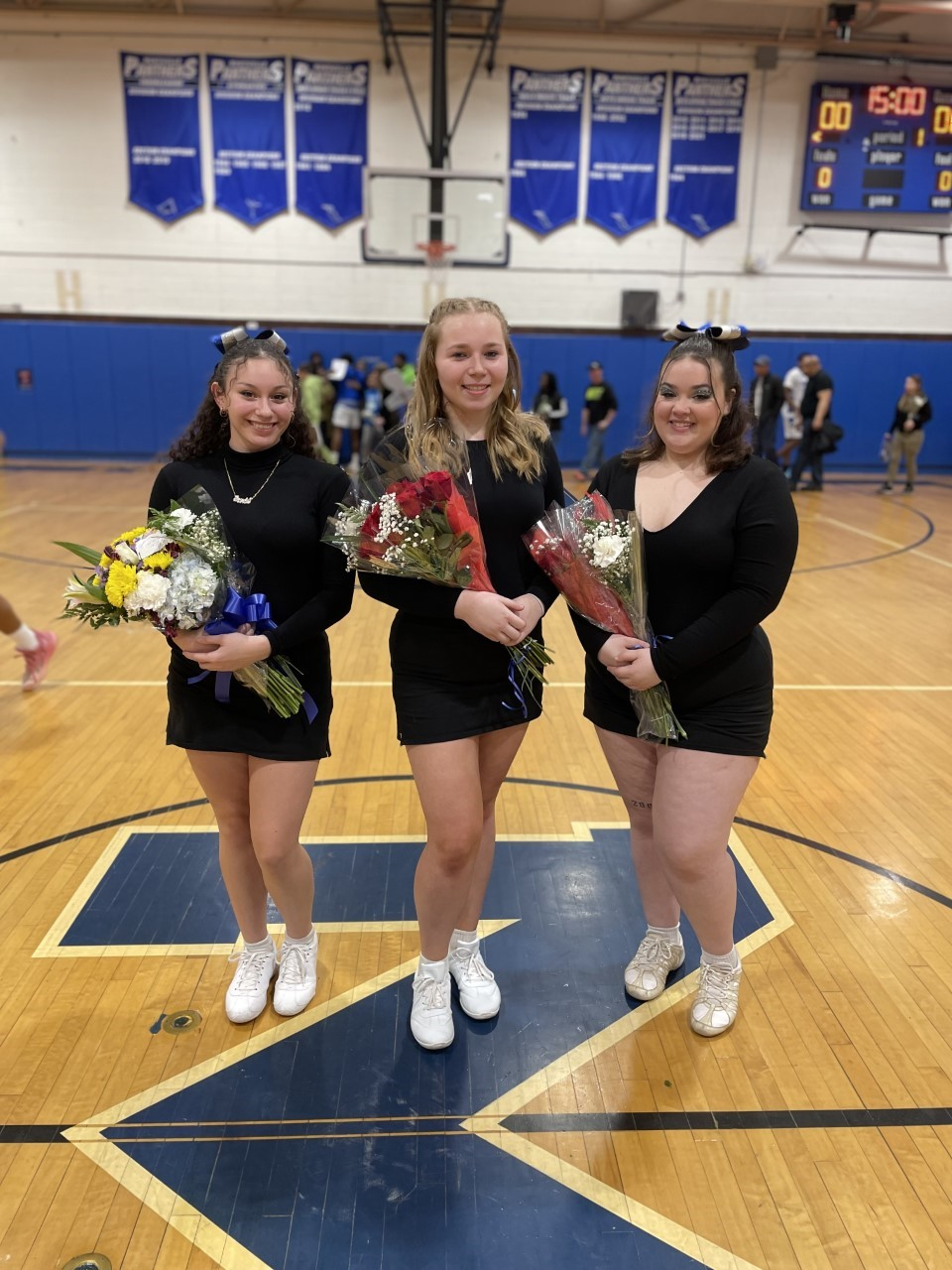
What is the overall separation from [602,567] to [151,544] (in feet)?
3.37

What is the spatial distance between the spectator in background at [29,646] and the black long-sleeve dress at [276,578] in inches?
125

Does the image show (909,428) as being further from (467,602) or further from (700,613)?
(467,602)

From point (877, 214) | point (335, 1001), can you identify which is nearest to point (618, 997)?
point (335, 1001)

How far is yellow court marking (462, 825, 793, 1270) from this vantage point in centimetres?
194

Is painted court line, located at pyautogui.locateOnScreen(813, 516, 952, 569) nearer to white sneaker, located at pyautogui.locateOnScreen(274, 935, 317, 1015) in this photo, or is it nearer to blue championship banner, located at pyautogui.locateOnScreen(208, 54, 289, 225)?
white sneaker, located at pyautogui.locateOnScreen(274, 935, 317, 1015)

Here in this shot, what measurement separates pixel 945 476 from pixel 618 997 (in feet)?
48.9

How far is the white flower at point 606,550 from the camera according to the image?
2.11 m

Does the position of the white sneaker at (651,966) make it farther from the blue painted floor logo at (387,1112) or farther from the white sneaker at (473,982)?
the white sneaker at (473,982)

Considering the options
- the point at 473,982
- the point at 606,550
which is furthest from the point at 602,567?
the point at 473,982

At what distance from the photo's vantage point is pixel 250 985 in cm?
261

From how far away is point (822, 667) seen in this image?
5738 millimetres

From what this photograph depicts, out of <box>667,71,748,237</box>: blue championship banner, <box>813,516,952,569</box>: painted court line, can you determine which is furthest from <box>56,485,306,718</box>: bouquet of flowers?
<box>667,71,748,237</box>: blue championship banner

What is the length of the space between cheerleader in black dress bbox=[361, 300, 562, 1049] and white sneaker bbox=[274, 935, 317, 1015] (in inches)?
20.0

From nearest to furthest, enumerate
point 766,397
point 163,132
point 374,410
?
1. point 766,397
2. point 374,410
3. point 163,132
